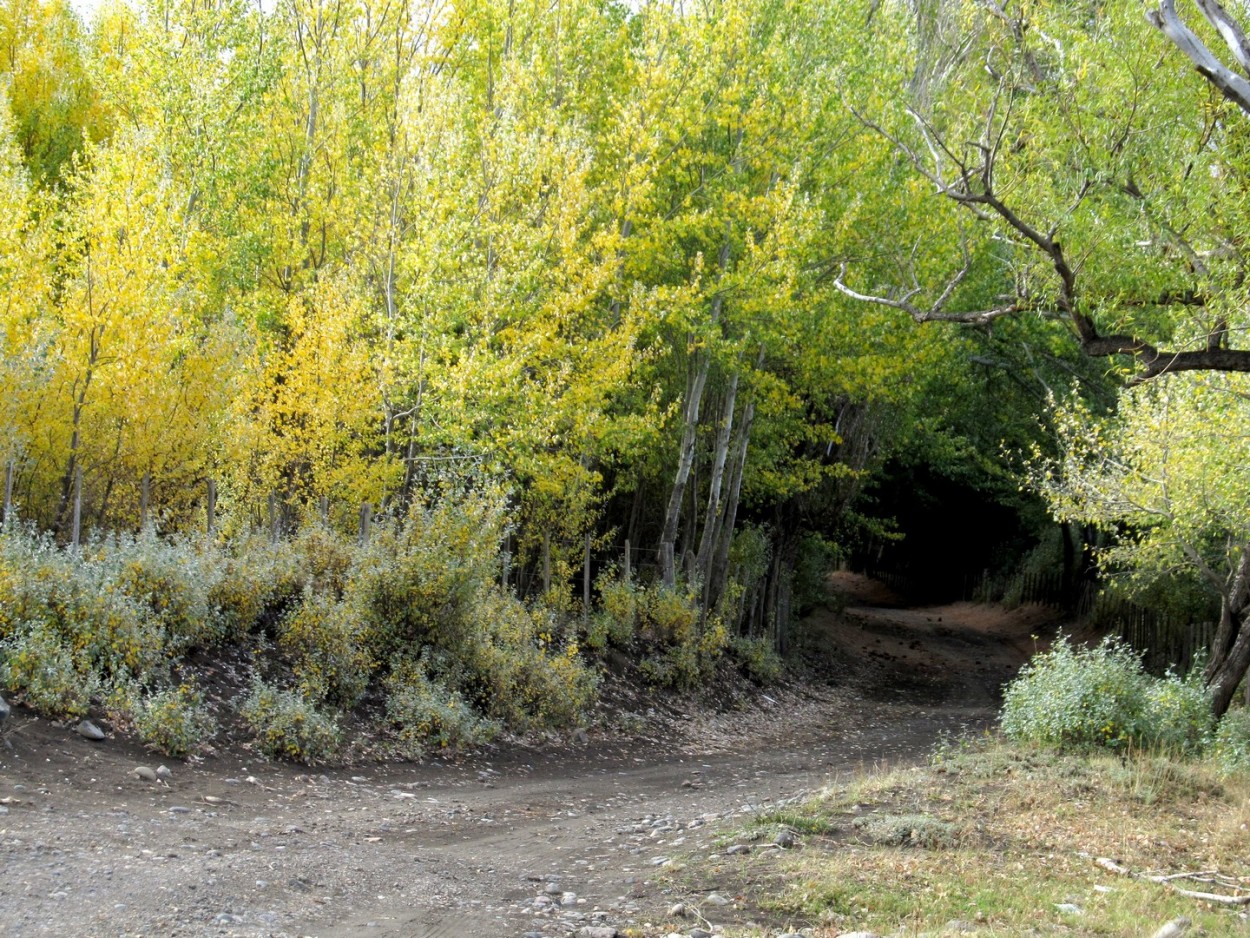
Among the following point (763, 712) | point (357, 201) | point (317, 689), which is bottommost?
point (763, 712)

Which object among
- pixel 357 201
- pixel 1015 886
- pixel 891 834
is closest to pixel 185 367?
pixel 357 201

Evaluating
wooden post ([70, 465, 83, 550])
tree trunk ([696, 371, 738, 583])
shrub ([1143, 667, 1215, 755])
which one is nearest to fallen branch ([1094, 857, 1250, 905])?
shrub ([1143, 667, 1215, 755])

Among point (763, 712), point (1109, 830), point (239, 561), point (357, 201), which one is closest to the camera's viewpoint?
→ point (1109, 830)

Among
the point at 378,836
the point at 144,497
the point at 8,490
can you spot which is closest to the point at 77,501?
the point at 8,490

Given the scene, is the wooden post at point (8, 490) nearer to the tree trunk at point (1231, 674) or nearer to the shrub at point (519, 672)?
the shrub at point (519, 672)

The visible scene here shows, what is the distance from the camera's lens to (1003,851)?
7855mm

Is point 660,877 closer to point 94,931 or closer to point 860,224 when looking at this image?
point 94,931

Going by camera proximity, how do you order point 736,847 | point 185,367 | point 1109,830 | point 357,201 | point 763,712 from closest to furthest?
point 736,847 → point 1109,830 → point 185,367 → point 357,201 → point 763,712

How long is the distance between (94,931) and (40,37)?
22.1 metres

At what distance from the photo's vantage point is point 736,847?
7566 mm

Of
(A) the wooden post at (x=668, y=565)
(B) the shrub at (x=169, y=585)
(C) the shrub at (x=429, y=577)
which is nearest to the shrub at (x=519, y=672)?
(C) the shrub at (x=429, y=577)

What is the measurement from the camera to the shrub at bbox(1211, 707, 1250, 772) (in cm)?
1113

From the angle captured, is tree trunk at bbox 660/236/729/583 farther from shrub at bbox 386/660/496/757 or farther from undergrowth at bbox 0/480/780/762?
shrub at bbox 386/660/496/757

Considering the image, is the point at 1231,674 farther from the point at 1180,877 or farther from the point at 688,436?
the point at 688,436
